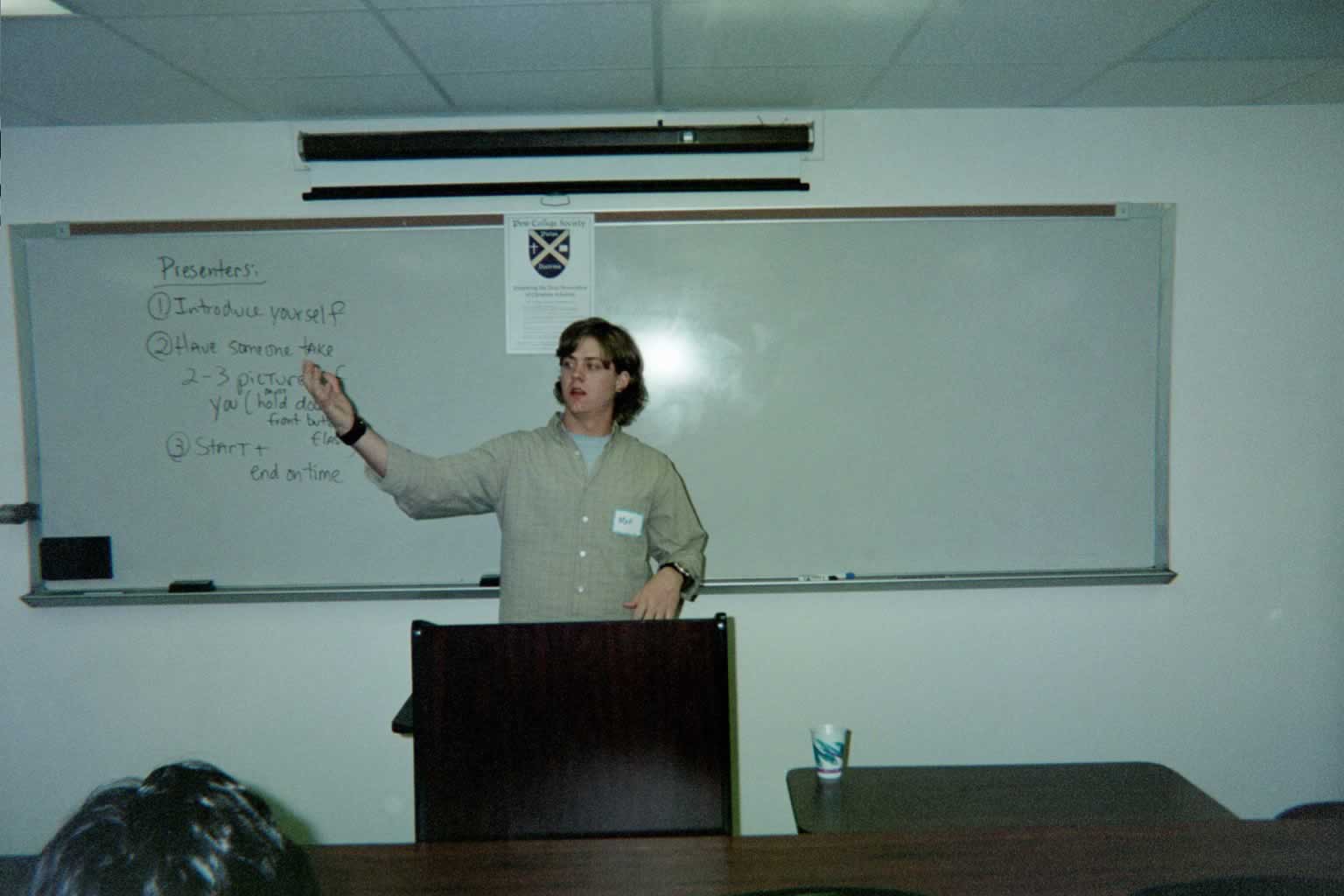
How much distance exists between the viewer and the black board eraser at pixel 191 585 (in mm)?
2744

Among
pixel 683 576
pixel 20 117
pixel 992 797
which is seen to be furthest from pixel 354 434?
pixel 20 117

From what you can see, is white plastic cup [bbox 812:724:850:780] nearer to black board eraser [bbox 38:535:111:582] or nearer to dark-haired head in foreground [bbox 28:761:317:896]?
dark-haired head in foreground [bbox 28:761:317:896]

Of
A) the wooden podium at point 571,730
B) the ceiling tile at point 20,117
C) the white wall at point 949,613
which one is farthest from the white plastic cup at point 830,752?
the ceiling tile at point 20,117

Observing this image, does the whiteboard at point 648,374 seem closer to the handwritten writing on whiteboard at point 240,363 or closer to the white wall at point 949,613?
the handwritten writing on whiteboard at point 240,363

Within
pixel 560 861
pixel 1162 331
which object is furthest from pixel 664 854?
pixel 1162 331

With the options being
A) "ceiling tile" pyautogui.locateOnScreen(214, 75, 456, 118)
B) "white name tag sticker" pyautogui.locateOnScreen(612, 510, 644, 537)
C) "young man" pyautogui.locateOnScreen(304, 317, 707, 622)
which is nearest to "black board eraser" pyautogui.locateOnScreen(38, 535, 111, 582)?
"young man" pyautogui.locateOnScreen(304, 317, 707, 622)

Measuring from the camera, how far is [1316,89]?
264 centimetres

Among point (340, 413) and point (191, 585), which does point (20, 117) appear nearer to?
point (191, 585)

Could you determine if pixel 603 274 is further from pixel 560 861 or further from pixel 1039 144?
pixel 560 861

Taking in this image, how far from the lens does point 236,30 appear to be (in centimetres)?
210

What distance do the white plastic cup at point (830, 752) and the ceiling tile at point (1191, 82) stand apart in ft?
6.78

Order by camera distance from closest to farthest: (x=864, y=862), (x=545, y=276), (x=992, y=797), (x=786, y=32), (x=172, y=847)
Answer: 1. (x=172, y=847)
2. (x=864, y=862)
3. (x=992, y=797)
4. (x=786, y=32)
5. (x=545, y=276)

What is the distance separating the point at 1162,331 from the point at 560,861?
261 centimetres

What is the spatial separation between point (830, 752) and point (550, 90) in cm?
203
